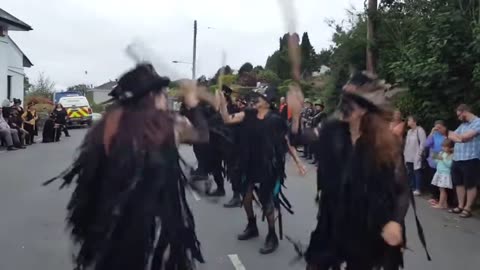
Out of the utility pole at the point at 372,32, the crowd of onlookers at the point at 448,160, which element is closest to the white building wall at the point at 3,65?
the utility pole at the point at 372,32

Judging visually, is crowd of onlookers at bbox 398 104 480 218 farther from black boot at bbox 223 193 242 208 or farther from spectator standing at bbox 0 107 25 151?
spectator standing at bbox 0 107 25 151

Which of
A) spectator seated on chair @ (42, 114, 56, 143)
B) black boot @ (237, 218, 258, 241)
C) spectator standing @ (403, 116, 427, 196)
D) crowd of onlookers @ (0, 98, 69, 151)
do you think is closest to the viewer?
black boot @ (237, 218, 258, 241)

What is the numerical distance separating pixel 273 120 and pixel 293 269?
1874 mm

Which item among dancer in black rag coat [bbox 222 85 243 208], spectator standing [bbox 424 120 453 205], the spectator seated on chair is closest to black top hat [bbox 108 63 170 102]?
dancer in black rag coat [bbox 222 85 243 208]

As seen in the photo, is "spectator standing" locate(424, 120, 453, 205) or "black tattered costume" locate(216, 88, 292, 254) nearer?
"black tattered costume" locate(216, 88, 292, 254)

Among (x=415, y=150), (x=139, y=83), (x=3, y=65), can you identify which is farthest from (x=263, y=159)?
(x=3, y=65)

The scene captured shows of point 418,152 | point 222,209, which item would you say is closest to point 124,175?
point 222,209

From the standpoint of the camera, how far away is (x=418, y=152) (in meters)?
11.2

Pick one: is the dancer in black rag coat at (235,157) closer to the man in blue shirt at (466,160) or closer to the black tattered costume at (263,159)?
the black tattered costume at (263,159)

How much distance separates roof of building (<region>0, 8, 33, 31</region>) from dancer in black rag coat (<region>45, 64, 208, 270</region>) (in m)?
26.0

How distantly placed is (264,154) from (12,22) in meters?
24.9

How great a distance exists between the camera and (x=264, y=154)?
709 cm

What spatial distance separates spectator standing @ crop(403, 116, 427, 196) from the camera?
11.1 m

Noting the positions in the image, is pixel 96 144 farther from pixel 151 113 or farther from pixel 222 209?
pixel 222 209
